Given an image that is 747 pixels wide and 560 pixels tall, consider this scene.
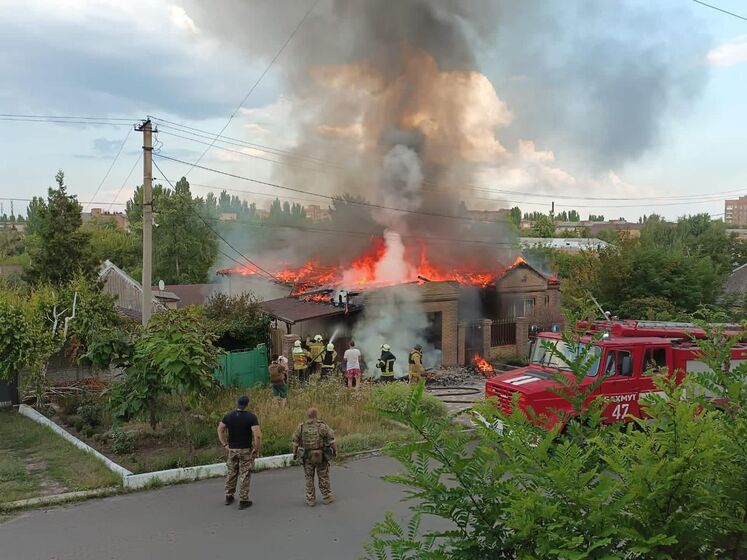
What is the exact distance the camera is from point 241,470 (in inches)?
311

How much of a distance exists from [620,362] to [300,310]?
1017cm

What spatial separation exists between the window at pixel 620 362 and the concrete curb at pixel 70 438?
7812mm

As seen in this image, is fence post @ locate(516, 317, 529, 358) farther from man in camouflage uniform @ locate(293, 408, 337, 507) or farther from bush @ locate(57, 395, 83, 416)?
man in camouflage uniform @ locate(293, 408, 337, 507)

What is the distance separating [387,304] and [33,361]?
959 centimetres

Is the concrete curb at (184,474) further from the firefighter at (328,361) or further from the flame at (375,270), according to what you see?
the flame at (375,270)

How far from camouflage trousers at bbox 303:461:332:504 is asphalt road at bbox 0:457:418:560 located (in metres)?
0.15

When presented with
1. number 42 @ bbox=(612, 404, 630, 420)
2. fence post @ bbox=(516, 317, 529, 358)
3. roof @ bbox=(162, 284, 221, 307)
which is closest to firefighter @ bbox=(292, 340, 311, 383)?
number 42 @ bbox=(612, 404, 630, 420)

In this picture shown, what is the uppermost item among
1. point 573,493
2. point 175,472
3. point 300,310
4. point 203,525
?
point 300,310

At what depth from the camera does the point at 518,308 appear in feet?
82.9

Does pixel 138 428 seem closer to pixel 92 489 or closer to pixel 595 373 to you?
pixel 92 489

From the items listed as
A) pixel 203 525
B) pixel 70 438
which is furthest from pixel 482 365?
pixel 203 525

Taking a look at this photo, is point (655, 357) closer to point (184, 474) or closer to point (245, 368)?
point (184, 474)

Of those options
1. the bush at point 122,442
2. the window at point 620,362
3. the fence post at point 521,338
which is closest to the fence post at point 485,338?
the fence post at point 521,338

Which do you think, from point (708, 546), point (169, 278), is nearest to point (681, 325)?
Answer: point (708, 546)
